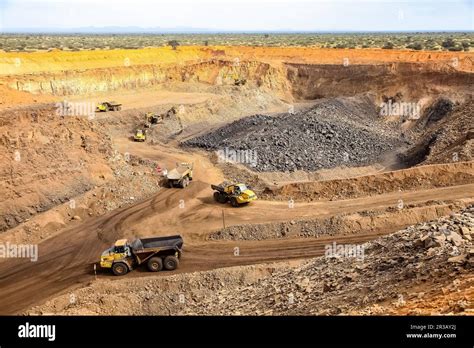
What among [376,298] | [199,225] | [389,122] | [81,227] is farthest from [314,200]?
[389,122]

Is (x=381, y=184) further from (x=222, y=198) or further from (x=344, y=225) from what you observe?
(x=222, y=198)

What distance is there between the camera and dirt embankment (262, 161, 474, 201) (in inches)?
1014

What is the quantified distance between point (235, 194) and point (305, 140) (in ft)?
41.9

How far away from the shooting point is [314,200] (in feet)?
83.6

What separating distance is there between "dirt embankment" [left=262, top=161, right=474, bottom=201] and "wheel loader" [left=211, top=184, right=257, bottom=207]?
6.55 ft

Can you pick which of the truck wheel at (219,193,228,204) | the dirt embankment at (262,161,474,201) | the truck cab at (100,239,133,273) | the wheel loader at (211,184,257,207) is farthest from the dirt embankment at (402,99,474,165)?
the truck cab at (100,239,133,273)
